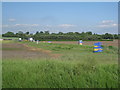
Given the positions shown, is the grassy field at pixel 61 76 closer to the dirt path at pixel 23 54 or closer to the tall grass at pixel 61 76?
the tall grass at pixel 61 76

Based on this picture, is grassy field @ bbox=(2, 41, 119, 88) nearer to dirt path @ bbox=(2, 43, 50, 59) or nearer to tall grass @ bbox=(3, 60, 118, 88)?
tall grass @ bbox=(3, 60, 118, 88)

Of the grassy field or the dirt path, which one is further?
the dirt path

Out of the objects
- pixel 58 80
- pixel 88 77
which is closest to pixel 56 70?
pixel 58 80

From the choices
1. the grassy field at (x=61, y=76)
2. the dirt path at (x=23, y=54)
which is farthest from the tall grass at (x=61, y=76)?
the dirt path at (x=23, y=54)

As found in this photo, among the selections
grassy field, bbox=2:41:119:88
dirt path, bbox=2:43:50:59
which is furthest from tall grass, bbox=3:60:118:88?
dirt path, bbox=2:43:50:59

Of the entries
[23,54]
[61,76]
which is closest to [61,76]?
[61,76]

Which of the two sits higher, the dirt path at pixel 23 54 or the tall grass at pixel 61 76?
the tall grass at pixel 61 76

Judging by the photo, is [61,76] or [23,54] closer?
[61,76]

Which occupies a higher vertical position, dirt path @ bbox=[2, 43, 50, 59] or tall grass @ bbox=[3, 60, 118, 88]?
tall grass @ bbox=[3, 60, 118, 88]

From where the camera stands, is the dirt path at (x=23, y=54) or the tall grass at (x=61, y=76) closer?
the tall grass at (x=61, y=76)

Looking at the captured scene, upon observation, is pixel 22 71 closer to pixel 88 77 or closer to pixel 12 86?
pixel 12 86

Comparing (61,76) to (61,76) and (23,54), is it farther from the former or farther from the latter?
(23,54)

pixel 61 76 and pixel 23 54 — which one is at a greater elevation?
pixel 61 76

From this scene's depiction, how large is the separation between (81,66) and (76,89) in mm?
1467
